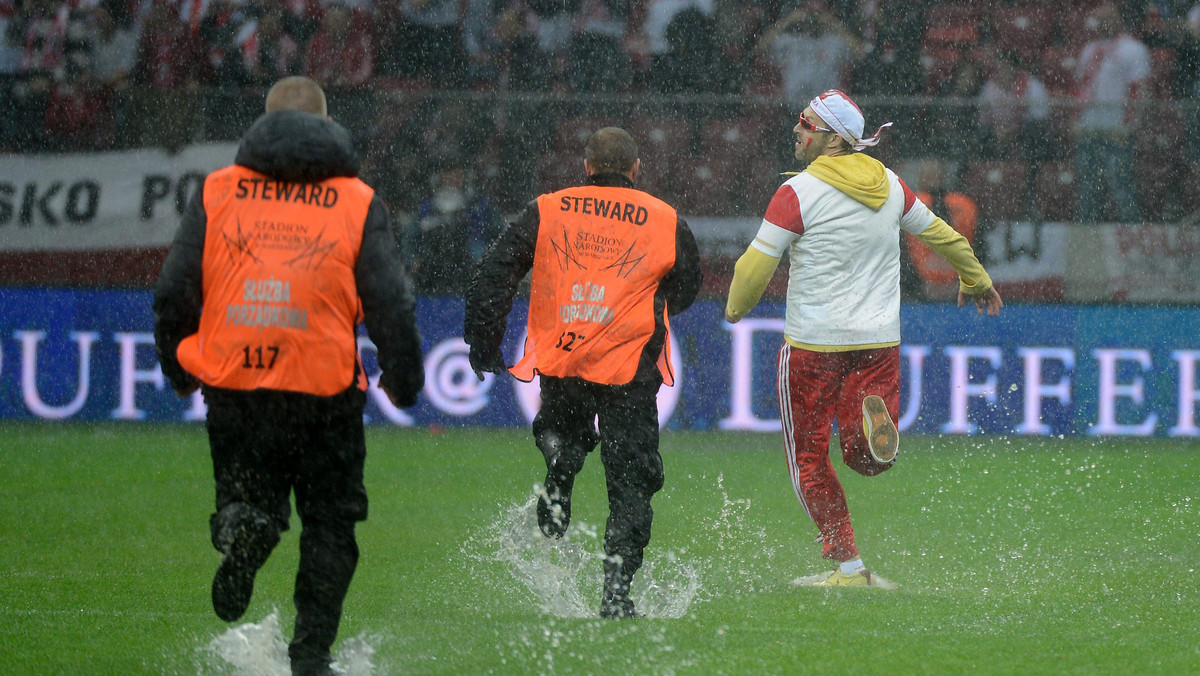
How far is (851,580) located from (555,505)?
4.15 ft

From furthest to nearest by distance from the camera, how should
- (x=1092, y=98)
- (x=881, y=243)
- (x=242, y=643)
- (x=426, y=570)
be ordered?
(x=1092, y=98), (x=426, y=570), (x=881, y=243), (x=242, y=643)

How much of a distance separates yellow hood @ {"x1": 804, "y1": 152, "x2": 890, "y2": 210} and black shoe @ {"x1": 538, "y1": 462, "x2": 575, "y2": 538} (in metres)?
1.61

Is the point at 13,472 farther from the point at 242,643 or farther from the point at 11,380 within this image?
the point at 242,643

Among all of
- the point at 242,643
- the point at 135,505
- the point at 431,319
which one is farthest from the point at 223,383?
the point at 431,319

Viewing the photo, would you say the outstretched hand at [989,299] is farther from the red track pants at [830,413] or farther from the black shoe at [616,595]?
the black shoe at [616,595]

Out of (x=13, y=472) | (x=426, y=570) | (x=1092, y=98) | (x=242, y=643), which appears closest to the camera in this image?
(x=242, y=643)

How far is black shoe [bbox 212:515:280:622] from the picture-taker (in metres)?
4.15

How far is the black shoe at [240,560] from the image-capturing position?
13.6ft

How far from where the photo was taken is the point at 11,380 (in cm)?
1192

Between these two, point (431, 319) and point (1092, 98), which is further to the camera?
point (1092, 98)

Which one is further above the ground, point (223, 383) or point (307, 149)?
→ point (307, 149)

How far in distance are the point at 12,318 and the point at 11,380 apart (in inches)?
19.2

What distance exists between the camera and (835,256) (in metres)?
6.23

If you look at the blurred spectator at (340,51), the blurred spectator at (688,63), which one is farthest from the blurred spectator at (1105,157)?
the blurred spectator at (340,51)
